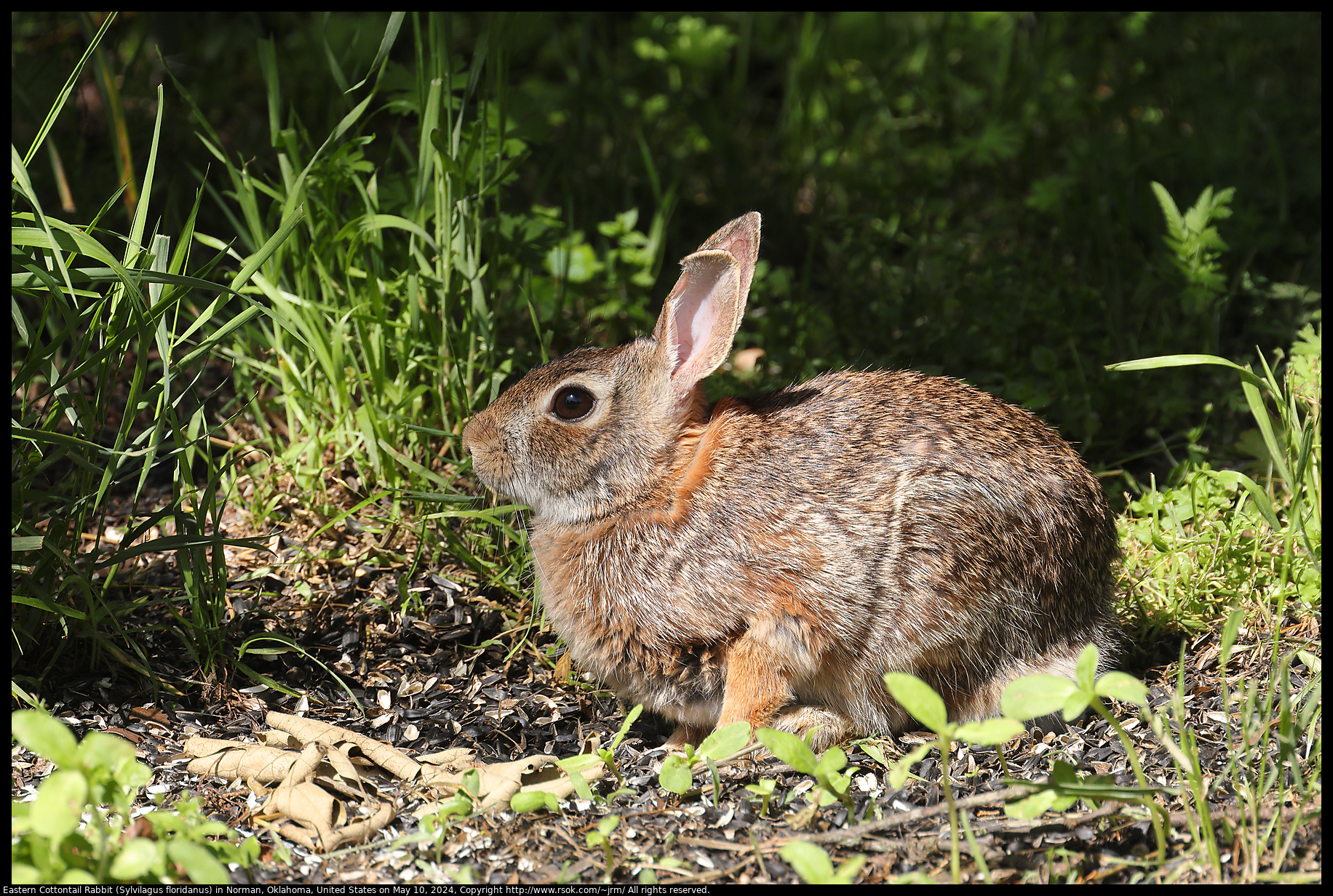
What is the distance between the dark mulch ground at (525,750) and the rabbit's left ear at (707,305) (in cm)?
107

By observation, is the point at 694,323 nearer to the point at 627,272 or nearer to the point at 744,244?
the point at 744,244

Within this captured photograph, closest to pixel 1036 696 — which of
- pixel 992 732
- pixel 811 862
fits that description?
pixel 992 732

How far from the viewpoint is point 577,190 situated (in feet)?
19.9

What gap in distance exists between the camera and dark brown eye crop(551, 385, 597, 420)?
3.75 meters

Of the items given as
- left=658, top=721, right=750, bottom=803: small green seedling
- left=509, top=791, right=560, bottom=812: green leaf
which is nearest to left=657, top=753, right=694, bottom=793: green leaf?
left=658, top=721, right=750, bottom=803: small green seedling

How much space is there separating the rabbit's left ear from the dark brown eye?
0.90 feet

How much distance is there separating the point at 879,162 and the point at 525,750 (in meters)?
4.46

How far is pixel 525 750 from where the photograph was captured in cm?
360

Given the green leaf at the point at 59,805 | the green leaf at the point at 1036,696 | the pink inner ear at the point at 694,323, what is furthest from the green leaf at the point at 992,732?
the green leaf at the point at 59,805

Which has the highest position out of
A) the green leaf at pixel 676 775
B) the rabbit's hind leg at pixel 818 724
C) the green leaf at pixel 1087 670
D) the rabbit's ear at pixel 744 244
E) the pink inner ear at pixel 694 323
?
the rabbit's ear at pixel 744 244

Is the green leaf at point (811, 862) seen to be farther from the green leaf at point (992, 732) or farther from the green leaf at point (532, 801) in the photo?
the green leaf at point (532, 801)

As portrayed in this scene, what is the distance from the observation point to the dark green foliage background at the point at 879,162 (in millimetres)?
4941

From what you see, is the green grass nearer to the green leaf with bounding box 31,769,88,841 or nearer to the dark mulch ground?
the dark mulch ground

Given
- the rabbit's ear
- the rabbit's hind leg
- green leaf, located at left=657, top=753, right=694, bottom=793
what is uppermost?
the rabbit's ear
